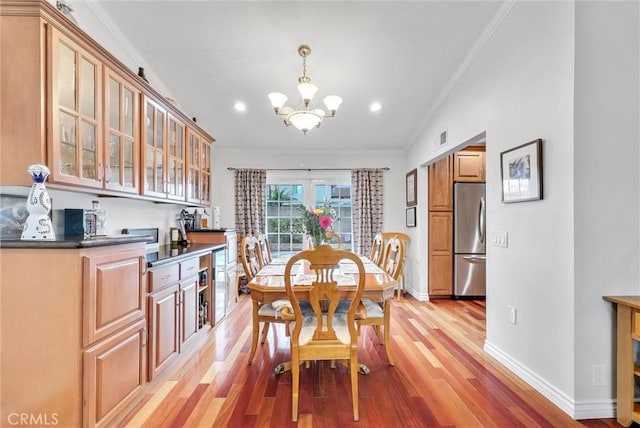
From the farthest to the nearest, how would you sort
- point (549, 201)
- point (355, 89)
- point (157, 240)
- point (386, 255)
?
point (355, 89) → point (157, 240) → point (386, 255) → point (549, 201)

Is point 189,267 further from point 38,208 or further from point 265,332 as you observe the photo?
point 38,208

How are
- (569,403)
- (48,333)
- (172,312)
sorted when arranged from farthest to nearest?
(172,312)
(569,403)
(48,333)

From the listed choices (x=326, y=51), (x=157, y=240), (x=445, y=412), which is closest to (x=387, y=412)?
(x=445, y=412)

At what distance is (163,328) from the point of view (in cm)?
224

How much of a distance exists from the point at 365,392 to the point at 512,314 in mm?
1371

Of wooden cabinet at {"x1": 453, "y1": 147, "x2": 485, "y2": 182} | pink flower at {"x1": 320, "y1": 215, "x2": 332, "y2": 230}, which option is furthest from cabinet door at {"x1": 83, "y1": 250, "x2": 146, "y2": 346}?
wooden cabinet at {"x1": 453, "y1": 147, "x2": 485, "y2": 182}

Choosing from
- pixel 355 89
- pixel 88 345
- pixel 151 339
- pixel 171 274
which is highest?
pixel 355 89

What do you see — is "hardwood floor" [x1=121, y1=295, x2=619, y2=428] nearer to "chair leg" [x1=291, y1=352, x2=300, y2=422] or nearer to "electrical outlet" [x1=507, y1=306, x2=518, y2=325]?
"chair leg" [x1=291, y1=352, x2=300, y2=422]

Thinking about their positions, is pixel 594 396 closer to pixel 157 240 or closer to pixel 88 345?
pixel 88 345

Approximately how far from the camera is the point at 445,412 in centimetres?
187

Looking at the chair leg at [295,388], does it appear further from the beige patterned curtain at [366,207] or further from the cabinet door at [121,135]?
the beige patterned curtain at [366,207]

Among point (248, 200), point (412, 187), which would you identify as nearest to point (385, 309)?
point (412, 187)

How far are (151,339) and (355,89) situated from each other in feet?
11.1

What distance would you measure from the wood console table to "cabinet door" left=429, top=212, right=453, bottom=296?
2.74m
